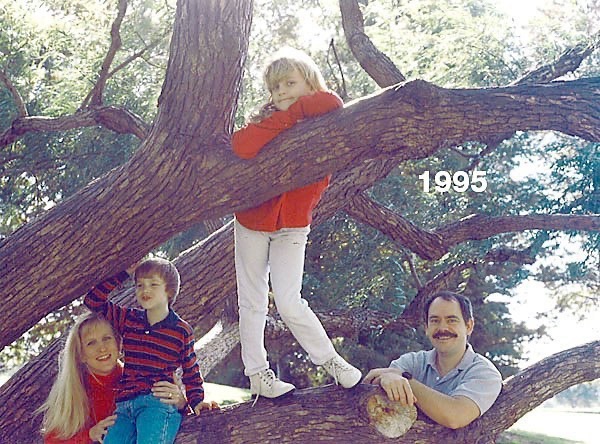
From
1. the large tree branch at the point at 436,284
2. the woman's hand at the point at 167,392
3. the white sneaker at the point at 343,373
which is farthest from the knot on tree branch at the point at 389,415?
the large tree branch at the point at 436,284

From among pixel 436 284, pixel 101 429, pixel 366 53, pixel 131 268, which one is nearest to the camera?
pixel 101 429

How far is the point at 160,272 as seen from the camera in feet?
10.9

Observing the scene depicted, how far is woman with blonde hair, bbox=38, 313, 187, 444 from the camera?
3.28 metres

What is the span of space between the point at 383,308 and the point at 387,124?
5.57 meters

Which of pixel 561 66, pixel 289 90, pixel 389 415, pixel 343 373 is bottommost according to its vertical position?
pixel 389 415

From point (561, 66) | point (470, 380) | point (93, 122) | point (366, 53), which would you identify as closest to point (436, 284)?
point (561, 66)

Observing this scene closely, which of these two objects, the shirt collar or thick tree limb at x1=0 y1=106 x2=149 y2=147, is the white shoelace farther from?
thick tree limb at x1=0 y1=106 x2=149 y2=147

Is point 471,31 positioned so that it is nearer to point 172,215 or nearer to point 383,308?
point 383,308

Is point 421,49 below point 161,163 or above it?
above

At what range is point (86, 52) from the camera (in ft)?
31.0

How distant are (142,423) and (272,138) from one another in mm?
1249

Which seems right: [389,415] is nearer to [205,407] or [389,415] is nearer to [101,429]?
[205,407]

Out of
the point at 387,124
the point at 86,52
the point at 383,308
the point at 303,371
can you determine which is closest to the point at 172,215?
the point at 387,124

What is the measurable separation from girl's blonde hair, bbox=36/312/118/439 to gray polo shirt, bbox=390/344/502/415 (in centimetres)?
133
